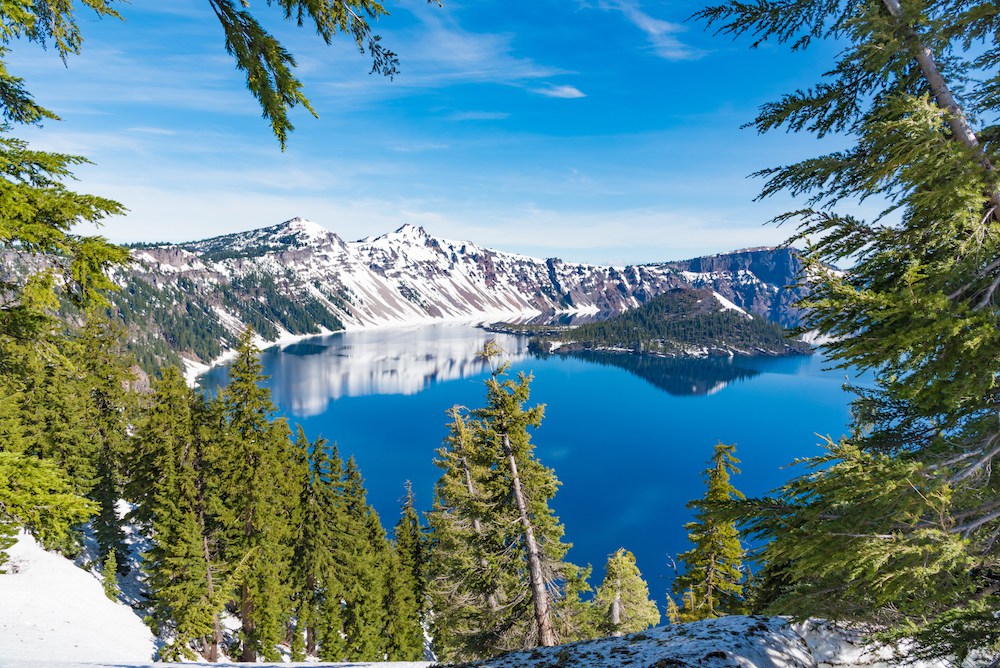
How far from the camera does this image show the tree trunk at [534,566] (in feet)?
48.5

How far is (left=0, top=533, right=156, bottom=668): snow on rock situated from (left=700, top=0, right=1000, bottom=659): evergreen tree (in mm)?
16901

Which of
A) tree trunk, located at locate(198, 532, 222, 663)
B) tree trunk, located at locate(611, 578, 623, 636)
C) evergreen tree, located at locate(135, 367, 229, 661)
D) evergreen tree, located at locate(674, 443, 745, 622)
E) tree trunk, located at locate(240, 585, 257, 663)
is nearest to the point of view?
evergreen tree, located at locate(674, 443, 745, 622)

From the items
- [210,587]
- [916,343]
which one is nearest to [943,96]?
[916,343]

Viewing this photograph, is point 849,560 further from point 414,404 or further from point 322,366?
point 322,366

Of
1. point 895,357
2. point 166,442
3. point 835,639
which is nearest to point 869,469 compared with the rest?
point 895,357

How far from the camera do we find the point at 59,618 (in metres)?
19.4

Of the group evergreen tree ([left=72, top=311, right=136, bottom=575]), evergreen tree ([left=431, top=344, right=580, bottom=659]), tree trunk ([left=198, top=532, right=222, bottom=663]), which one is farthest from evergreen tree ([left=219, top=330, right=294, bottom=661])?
evergreen tree ([left=431, top=344, right=580, bottom=659])

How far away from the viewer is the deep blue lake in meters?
62.6

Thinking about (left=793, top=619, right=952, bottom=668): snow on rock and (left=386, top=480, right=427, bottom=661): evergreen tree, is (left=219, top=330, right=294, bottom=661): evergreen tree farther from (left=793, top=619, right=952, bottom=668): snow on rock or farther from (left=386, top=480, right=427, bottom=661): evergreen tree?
(left=793, top=619, right=952, bottom=668): snow on rock

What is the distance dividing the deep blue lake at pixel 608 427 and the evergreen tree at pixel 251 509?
14.0 m

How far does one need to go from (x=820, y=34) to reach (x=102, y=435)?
4080 centimetres

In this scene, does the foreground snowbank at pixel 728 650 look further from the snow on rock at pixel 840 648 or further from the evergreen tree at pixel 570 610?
the evergreen tree at pixel 570 610

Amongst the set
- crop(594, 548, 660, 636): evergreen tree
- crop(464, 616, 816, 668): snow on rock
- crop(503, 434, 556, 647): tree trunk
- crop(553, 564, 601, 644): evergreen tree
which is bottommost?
crop(594, 548, 660, 636): evergreen tree

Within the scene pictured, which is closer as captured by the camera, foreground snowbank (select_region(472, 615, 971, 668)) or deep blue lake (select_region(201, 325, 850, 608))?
foreground snowbank (select_region(472, 615, 971, 668))
